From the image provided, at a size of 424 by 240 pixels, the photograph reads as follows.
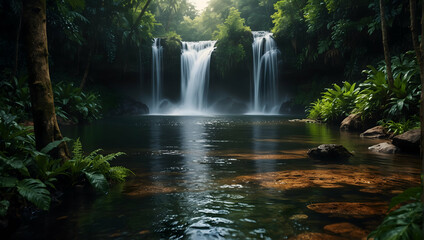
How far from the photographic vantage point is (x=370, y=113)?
10352 mm

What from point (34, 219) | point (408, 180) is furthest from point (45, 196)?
point (408, 180)

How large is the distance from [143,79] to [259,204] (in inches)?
1047

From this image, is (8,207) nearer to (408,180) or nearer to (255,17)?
(408,180)

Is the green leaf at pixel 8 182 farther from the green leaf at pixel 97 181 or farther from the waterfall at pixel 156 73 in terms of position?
the waterfall at pixel 156 73

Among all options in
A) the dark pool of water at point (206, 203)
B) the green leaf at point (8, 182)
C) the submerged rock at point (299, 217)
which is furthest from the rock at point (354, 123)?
the green leaf at point (8, 182)

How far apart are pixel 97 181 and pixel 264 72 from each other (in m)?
23.4

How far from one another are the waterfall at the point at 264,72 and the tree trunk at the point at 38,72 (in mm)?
22964

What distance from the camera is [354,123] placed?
36.8 feet

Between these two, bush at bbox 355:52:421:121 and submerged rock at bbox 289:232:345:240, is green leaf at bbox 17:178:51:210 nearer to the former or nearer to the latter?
submerged rock at bbox 289:232:345:240

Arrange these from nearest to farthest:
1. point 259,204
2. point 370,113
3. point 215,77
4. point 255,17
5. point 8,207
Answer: point 8,207, point 259,204, point 370,113, point 215,77, point 255,17

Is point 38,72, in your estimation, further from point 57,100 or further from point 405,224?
point 57,100

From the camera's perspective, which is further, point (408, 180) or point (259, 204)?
point (408, 180)

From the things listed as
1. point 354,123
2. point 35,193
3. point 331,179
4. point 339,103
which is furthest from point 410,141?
point 339,103

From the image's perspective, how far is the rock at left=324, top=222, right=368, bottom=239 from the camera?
7.40 ft
